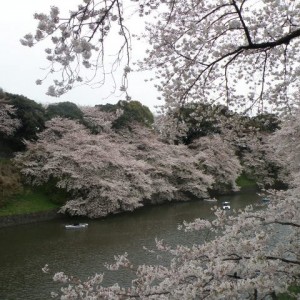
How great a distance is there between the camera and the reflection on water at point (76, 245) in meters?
10.0

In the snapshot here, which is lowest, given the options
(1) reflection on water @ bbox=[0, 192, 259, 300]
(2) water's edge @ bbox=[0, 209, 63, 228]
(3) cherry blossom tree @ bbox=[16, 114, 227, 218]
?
(1) reflection on water @ bbox=[0, 192, 259, 300]

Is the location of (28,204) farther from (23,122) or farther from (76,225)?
(23,122)

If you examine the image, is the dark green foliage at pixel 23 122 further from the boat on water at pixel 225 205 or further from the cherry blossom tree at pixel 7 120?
the boat on water at pixel 225 205

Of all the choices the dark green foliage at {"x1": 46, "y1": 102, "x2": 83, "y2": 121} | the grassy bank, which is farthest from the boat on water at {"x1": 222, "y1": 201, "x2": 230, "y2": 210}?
the dark green foliage at {"x1": 46, "y1": 102, "x2": 83, "y2": 121}

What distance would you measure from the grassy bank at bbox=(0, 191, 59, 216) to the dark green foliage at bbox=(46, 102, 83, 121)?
6.55 meters

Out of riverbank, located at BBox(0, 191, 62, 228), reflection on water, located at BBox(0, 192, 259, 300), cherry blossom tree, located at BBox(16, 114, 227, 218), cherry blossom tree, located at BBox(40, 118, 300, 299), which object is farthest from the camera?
cherry blossom tree, located at BBox(16, 114, 227, 218)

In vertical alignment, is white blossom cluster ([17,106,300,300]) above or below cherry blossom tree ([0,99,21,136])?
below

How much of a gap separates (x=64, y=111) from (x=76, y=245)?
13.9m

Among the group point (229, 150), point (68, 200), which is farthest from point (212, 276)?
point (229, 150)

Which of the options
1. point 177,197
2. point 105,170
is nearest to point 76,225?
point 105,170

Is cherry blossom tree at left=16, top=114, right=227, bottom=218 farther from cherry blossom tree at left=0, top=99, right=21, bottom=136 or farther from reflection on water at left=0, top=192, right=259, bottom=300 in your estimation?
cherry blossom tree at left=0, top=99, right=21, bottom=136

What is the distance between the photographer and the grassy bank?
17719mm

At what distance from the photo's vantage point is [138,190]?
21969 mm

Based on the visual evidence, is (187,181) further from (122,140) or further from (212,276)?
(212,276)
